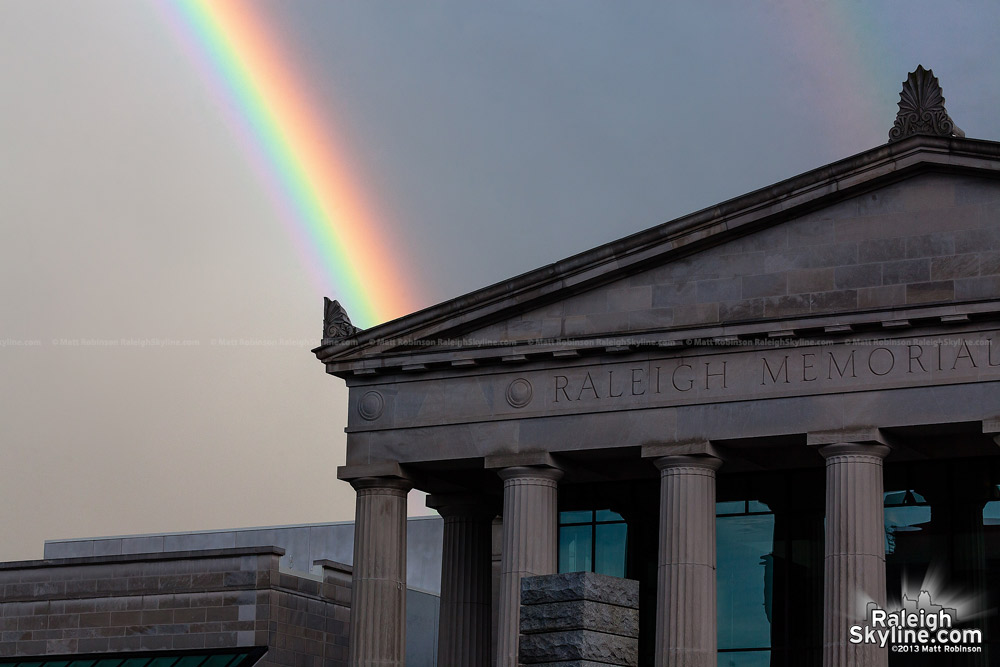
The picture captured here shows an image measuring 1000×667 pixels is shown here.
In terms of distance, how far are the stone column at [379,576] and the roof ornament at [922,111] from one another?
16.4 metres

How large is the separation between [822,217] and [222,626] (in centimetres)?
2137

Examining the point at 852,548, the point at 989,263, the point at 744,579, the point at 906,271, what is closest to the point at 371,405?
the point at 744,579

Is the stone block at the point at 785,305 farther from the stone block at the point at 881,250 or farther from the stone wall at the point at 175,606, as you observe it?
the stone wall at the point at 175,606

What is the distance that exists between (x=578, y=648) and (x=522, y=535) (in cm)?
2090

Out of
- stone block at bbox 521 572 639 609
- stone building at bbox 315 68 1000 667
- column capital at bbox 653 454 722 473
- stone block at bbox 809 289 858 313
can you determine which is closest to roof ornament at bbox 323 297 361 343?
stone building at bbox 315 68 1000 667

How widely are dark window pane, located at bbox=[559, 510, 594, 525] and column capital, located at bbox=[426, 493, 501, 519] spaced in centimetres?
212

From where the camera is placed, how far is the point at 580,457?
150 ft

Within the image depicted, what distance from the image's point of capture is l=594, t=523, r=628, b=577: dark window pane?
163 ft

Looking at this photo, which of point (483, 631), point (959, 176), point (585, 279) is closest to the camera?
point (959, 176)

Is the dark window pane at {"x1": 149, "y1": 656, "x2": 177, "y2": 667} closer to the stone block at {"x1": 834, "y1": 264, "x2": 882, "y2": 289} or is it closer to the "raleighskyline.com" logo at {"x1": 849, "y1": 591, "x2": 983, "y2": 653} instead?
the "raleighskyline.com" logo at {"x1": 849, "y1": 591, "x2": 983, "y2": 653}

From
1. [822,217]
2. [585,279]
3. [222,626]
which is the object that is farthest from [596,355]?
[222,626]

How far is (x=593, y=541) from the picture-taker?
50.2 meters

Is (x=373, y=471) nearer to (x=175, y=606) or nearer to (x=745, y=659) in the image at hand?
(x=175, y=606)

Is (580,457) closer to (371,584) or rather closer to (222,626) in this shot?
(371,584)
